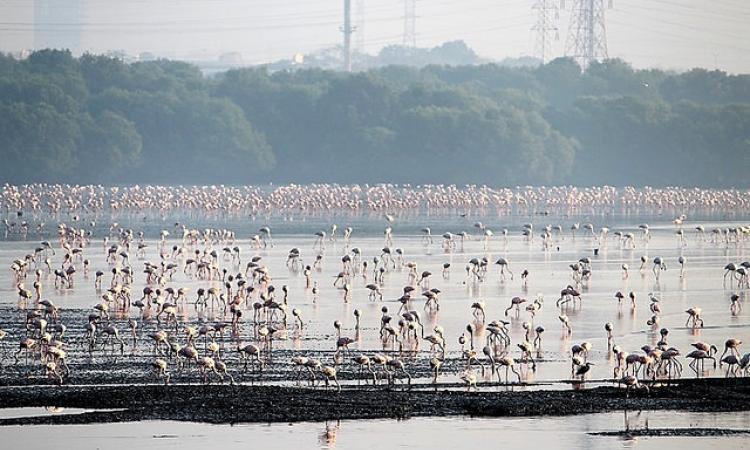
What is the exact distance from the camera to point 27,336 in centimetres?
2502

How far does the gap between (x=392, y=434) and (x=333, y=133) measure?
87439mm

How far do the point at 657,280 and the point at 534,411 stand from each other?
18.2 m

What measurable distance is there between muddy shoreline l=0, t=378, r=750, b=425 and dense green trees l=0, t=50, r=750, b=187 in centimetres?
7758

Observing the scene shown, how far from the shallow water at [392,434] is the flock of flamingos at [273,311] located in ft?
5.49

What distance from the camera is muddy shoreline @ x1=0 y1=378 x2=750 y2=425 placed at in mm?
18859

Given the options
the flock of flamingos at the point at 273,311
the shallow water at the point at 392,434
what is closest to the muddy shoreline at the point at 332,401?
the shallow water at the point at 392,434

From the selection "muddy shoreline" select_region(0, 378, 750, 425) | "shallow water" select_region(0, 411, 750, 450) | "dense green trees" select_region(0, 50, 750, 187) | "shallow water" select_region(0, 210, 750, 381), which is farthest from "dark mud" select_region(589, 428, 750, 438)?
"dense green trees" select_region(0, 50, 750, 187)

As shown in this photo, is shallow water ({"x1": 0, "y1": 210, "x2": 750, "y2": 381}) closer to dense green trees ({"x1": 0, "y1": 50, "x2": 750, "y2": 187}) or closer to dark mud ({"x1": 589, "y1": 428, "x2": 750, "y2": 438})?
dark mud ({"x1": 589, "y1": 428, "x2": 750, "y2": 438})

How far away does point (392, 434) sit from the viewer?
17906 millimetres

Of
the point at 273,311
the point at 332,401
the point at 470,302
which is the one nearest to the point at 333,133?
the point at 470,302

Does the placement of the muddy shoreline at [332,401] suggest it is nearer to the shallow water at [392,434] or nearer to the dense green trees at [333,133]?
the shallow water at [392,434]

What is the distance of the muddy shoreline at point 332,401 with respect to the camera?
1886 centimetres

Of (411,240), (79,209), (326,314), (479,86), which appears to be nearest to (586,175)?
(479,86)

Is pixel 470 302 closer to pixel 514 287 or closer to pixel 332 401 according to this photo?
pixel 514 287
